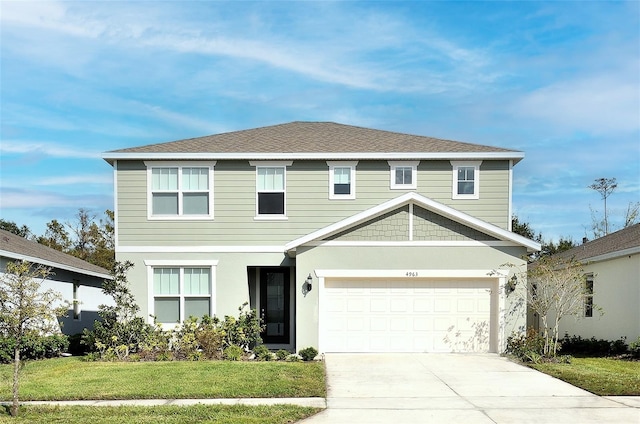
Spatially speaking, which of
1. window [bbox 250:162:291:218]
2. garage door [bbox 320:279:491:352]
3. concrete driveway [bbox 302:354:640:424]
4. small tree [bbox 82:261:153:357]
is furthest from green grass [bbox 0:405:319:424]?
window [bbox 250:162:291:218]

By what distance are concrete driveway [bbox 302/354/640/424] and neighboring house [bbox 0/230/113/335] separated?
30.3ft

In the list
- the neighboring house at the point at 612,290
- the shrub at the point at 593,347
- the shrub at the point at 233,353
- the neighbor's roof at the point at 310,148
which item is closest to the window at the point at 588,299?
the neighboring house at the point at 612,290

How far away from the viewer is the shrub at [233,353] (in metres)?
15.5

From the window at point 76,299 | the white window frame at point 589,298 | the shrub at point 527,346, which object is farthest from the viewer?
the window at point 76,299

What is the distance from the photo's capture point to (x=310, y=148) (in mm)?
18438

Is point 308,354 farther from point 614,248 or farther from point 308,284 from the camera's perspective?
point 614,248

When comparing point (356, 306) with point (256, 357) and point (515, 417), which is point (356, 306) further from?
point (515, 417)

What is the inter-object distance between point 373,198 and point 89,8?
9390 millimetres

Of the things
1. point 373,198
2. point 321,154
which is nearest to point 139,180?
point 321,154

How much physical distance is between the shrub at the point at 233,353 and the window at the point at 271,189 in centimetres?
416

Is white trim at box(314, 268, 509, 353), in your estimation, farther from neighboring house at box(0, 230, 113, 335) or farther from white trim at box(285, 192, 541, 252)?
neighboring house at box(0, 230, 113, 335)

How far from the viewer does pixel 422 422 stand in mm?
8898

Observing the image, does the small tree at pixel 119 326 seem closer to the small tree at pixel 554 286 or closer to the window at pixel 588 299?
the small tree at pixel 554 286

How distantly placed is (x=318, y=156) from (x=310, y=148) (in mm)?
541
